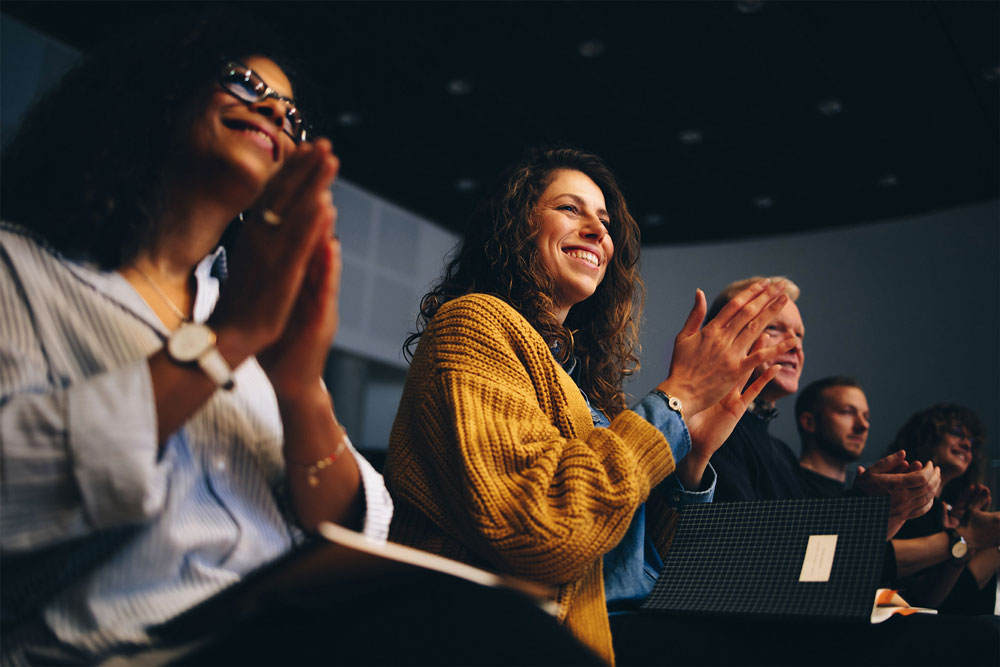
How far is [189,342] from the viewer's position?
29.2 inches

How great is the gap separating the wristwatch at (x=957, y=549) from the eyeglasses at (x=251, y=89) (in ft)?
6.51

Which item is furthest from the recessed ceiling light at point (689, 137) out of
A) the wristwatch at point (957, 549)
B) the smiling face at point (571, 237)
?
the smiling face at point (571, 237)

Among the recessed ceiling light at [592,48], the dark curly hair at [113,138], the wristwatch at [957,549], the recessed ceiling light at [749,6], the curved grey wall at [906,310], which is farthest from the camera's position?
the curved grey wall at [906,310]

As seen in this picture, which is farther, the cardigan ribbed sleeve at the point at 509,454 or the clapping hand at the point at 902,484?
the clapping hand at the point at 902,484

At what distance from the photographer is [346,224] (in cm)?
602

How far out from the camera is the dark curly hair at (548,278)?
1.57 m

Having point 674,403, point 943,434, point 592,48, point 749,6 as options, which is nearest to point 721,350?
point 674,403

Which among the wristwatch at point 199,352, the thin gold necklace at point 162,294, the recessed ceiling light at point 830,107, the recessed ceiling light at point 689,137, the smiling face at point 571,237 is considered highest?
the recessed ceiling light at point 830,107

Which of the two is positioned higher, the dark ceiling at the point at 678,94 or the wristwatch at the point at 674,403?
the dark ceiling at the point at 678,94

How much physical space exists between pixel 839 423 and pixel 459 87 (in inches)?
122

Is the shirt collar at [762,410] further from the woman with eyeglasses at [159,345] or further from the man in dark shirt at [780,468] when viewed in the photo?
the woman with eyeglasses at [159,345]

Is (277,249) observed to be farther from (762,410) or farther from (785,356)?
(785,356)

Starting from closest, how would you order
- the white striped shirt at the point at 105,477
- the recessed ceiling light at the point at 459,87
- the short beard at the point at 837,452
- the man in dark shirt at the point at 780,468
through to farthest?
the white striped shirt at the point at 105,477 < the man in dark shirt at the point at 780,468 < the short beard at the point at 837,452 < the recessed ceiling light at the point at 459,87

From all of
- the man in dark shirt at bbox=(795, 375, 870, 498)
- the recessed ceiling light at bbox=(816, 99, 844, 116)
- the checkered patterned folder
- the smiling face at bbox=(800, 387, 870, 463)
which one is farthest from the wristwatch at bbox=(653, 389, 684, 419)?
the recessed ceiling light at bbox=(816, 99, 844, 116)
